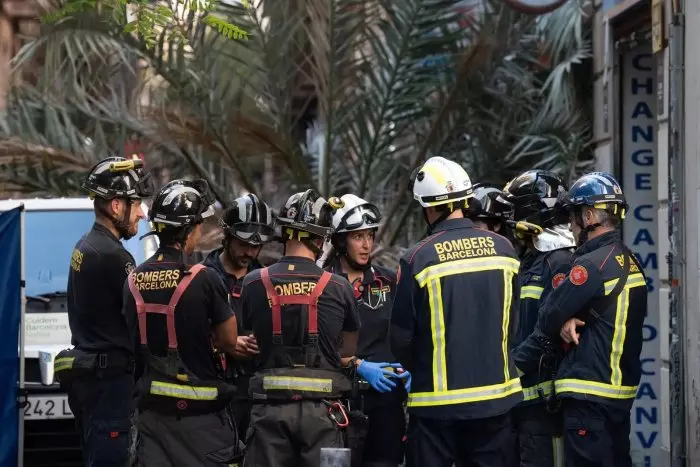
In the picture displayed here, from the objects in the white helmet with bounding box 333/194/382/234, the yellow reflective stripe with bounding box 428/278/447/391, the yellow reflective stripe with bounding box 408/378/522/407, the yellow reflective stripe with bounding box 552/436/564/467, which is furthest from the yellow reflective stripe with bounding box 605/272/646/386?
the white helmet with bounding box 333/194/382/234

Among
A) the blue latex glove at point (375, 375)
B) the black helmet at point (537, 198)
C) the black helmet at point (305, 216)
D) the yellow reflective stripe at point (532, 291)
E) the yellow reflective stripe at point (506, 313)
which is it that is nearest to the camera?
the yellow reflective stripe at point (506, 313)

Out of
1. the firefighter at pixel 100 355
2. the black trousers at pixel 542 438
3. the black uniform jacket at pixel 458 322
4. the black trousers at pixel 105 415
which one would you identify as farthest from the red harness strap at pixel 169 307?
the black trousers at pixel 542 438

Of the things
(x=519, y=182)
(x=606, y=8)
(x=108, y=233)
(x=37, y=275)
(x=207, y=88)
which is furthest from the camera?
(x=207, y=88)

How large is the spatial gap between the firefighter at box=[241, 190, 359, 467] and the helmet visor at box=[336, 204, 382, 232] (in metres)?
1.47

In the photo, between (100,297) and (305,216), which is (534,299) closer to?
(305,216)

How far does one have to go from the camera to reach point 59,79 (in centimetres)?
1341

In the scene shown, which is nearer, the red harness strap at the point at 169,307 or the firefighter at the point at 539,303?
the red harness strap at the point at 169,307

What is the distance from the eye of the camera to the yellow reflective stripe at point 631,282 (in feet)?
23.8

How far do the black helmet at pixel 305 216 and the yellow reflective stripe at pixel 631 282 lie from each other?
5.25ft

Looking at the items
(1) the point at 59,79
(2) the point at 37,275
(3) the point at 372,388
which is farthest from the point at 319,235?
(1) the point at 59,79

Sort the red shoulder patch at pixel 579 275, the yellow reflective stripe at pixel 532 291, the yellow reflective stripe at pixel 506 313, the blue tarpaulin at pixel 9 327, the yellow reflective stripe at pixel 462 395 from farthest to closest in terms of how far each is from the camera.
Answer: the blue tarpaulin at pixel 9 327
the yellow reflective stripe at pixel 532 291
the red shoulder patch at pixel 579 275
the yellow reflective stripe at pixel 506 313
the yellow reflective stripe at pixel 462 395

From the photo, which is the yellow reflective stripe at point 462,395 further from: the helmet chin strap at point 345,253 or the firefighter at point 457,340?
the helmet chin strap at point 345,253

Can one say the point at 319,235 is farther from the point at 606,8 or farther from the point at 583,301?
the point at 606,8

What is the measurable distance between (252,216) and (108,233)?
1.03 m
